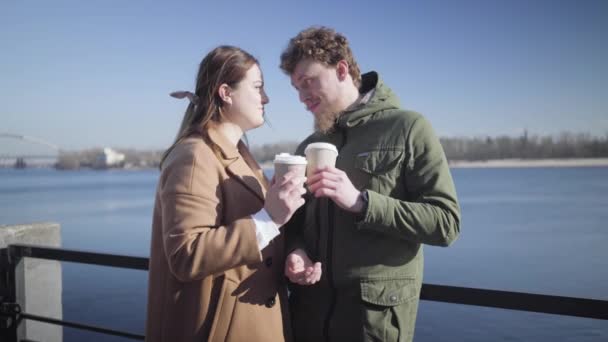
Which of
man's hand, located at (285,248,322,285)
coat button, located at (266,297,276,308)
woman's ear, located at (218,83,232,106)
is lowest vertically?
coat button, located at (266,297,276,308)

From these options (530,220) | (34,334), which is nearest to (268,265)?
(34,334)

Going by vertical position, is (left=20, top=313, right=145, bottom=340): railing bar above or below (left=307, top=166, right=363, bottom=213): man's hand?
below

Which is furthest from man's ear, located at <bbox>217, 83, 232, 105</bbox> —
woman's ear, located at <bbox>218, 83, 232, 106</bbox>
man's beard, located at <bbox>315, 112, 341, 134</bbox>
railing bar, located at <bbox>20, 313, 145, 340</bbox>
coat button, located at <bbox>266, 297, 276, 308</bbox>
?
railing bar, located at <bbox>20, 313, 145, 340</bbox>

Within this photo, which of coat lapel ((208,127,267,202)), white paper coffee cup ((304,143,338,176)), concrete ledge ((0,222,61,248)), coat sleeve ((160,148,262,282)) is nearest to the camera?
A: coat sleeve ((160,148,262,282))

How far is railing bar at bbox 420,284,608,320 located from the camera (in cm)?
178

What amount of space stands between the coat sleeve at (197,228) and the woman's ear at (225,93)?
0.32m

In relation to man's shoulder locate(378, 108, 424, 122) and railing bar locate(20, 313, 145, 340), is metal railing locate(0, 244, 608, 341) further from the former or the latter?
man's shoulder locate(378, 108, 424, 122)

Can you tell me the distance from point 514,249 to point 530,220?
11.0 meters

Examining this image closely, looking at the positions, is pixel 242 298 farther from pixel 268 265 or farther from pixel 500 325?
pixel 500 325

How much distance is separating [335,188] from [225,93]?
621 millimetres

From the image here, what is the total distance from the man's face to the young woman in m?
0.21

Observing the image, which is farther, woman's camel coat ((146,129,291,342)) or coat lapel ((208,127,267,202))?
coat lapel ((208,127,267,202))

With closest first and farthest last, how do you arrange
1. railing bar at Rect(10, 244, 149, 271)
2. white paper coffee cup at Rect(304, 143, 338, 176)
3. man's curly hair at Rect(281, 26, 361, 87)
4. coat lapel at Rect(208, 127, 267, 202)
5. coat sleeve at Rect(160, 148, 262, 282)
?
coat sleeve at Rect(160, 148, 262, 282) < white paper coffee cup at Rect(304, 143, 338, 176) < coat lapel at Rect(208, 127, 267, 202) < man's curly hair at Rect(281, 26, 361, 87) < railing bar at Rect(10, 244, 149, 271)

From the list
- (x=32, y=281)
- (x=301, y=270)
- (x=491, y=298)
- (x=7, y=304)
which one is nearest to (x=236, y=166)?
(x=301, y=270)
